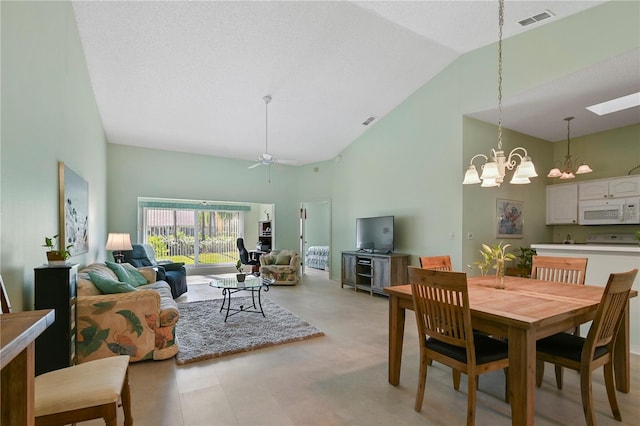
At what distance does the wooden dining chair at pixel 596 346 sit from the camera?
1.95m

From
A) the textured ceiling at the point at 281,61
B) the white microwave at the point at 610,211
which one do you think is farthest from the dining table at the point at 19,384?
the white microwave at the point at 610,211

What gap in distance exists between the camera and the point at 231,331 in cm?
383

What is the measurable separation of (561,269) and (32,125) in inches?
183

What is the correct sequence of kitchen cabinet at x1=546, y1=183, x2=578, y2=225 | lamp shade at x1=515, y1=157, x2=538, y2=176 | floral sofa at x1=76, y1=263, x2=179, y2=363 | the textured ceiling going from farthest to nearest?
kitchen cabinet at x1=546, y1=183, x2=578, y2=225 < the textured ceiling < floral sofa at x1=76, y1=263, x2=179, y2=363 < lamp shade at x1=515, y1=157, x2=538, y2=176

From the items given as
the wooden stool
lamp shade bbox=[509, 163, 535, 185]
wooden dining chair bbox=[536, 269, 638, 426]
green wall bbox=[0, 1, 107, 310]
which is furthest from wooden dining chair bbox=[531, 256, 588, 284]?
green wall bbox=[0, 1, 107, 310]

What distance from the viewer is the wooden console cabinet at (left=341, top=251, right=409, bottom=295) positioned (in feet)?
18.4

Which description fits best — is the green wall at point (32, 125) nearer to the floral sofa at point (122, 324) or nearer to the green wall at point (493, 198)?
the floral sofa at point (122, 324)

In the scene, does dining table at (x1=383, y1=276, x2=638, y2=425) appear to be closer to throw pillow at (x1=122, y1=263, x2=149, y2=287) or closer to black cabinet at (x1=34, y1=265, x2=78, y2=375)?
black cabinet at (x1=34, y1=265, x2=78, y2=375)

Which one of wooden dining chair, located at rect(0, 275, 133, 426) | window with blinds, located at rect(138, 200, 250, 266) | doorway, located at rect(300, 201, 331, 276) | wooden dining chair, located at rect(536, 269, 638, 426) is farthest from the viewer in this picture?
doorway, located at rect(300, 201, 331, 276)

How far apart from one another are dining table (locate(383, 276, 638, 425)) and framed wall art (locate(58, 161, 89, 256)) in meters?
3.12

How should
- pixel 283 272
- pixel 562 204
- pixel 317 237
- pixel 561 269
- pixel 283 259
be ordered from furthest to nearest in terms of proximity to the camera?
pixel 317 237
pixel 283 259
pixel 283 272
pixel 562 204
pixel 561 269

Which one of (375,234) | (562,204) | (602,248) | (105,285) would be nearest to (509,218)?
(562,204)

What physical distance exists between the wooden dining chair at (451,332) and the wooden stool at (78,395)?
1.87m

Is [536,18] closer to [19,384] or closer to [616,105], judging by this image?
[616,105]
